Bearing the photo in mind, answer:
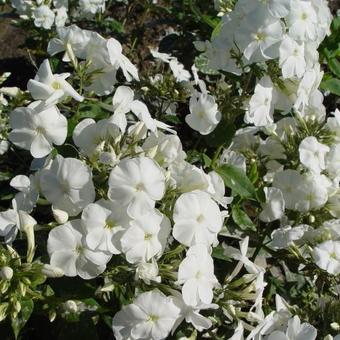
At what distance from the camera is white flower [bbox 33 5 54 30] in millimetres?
3363

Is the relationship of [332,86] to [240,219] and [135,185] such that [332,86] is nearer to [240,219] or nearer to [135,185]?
[240,219]

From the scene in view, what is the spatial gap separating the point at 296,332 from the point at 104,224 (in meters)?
0.64

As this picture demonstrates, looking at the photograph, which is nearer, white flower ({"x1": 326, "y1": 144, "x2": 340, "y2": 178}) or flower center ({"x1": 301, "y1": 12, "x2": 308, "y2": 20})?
flower center ({"x1": 301, "y1": 12, "x2": 308, "y2": 20})

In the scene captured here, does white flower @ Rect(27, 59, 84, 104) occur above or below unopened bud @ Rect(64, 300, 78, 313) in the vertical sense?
above

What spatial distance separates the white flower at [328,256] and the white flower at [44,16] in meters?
1.89

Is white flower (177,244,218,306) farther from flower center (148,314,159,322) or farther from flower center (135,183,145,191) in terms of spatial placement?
flower center (135,183,145,191)

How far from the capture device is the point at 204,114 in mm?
2287

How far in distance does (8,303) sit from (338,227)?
3.56 ft

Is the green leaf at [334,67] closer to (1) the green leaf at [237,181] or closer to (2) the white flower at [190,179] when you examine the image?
(1) the green leaf at [237,181]

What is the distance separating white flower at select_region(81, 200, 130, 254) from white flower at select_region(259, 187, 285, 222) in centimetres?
76

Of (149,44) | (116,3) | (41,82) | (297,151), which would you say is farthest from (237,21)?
(116,3)

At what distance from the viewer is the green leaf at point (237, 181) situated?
2279 mm

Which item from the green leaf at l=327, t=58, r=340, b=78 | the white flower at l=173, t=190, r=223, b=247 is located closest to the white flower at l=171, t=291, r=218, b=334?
the white flower at l=173, t=190, r=223, b=247

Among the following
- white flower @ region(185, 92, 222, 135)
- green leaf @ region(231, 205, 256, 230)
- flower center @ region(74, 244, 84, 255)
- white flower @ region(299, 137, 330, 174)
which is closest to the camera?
flower center @ region(74, 244, 84, 255)
